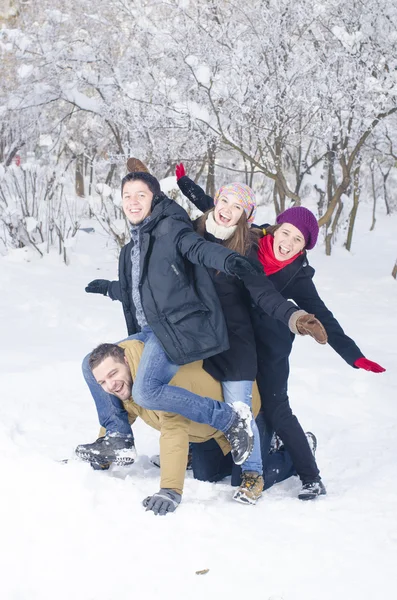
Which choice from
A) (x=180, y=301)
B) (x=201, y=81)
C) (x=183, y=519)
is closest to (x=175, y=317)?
(x=180, y=301)

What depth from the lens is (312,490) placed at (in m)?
3.28

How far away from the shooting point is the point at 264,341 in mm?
3354

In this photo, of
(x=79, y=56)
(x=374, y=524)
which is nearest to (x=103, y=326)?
(x=374, y=524)

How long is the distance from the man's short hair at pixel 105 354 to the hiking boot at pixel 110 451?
16.5 inches

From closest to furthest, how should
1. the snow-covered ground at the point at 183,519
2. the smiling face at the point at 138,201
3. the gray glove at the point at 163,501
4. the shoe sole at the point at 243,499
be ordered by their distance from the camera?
the snow-covered ground at the point at 183,519
the gray glove at the point at 163,501
the shoe sole at the point at 243,499
the smiling face at the point at 138,201

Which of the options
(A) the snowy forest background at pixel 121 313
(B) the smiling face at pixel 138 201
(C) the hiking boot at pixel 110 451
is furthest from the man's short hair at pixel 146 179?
(A) the snowy forest background at pixel 121 313

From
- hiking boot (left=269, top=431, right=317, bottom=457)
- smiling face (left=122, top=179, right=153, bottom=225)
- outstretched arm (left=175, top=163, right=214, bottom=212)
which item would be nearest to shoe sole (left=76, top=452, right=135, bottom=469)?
hiking boot (left=269, top=431, right=317, bottom=457)

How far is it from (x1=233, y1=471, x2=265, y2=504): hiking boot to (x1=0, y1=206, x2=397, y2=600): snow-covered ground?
0.05 metres

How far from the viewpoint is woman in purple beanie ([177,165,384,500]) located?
10.6 ft

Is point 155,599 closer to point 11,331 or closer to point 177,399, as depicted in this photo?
point 177,399

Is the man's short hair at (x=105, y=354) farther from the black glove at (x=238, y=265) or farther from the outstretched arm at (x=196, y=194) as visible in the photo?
the outstretched arm at (x=196, y=194)

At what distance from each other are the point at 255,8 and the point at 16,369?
25.4ft

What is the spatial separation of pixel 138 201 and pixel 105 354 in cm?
78

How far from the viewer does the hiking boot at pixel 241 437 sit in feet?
10.1
